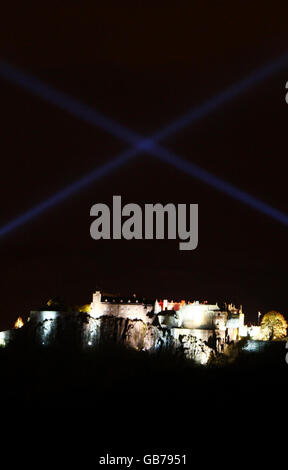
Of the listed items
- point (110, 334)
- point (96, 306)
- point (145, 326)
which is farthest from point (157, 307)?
point (96, 306)

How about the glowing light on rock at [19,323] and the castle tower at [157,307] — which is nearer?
the castle tower at [157,307]

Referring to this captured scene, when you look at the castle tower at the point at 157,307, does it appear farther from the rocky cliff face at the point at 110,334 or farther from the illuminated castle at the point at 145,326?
the rocky cliff face at the point at 110,334

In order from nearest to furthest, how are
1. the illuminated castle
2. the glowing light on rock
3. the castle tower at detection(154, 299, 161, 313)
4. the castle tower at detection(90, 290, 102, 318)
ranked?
the illuminated castle → the castle tower at detection(154, 299, 161, 313) → the castle tower at detection(90, 290, 102, 318) → the glowing light on rock

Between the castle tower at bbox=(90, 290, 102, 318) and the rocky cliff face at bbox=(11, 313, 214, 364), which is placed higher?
the castle tower at bbox=(90, 290, 102, 318)

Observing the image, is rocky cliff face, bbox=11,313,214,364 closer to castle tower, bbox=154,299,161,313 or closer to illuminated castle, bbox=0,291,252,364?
illuminated castle, bbox=0,291,252,364

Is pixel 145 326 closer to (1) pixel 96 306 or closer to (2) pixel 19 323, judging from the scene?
(1) pixel 96 306

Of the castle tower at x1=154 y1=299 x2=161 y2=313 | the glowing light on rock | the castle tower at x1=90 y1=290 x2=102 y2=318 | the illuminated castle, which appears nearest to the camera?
the illuminated castle

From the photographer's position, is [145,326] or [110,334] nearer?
[110,334]

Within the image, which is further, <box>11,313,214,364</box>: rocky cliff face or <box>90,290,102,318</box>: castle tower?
<box>90,290,102,318</box>: castle tower

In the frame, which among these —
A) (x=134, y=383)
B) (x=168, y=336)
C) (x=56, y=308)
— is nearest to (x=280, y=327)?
(x=168, y=336)

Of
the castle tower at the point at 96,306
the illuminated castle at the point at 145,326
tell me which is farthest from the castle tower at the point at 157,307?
the castle tower at the point at 96,306

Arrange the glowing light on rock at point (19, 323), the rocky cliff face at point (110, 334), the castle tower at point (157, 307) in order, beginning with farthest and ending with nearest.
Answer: the glowing light on rock at point (19, 323), the castle tower at point (157, 307), the rocky cliff face at point (110, 334)

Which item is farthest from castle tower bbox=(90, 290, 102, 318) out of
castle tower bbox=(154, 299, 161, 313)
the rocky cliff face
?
castle tower bbox=(154, 299, 161, 313)

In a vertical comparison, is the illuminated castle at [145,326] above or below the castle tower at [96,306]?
below
